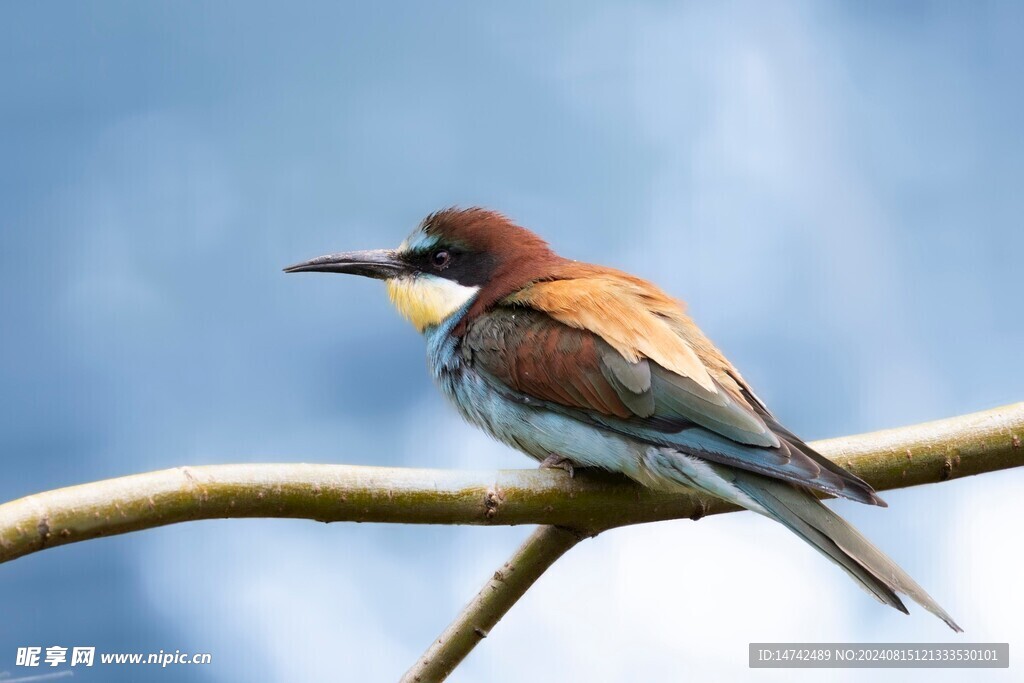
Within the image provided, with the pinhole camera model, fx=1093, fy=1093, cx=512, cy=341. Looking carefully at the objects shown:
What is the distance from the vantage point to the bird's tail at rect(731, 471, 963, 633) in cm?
217

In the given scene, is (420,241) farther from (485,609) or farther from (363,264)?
(485,609)

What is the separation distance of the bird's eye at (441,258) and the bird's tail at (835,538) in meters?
1.24

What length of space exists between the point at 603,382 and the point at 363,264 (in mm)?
1098

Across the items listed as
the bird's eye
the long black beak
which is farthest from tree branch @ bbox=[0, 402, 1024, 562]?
the long black beak

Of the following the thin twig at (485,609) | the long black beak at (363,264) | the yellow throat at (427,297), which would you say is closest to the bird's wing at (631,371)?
the yellow throat at (427,297)

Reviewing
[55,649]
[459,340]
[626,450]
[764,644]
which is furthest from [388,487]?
[55,649]

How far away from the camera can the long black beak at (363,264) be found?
136 inches

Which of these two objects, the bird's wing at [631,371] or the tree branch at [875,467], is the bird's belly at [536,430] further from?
the tree branch at [875,467]

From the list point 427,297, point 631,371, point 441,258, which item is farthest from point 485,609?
point 441,258

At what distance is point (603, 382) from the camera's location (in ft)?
8.96

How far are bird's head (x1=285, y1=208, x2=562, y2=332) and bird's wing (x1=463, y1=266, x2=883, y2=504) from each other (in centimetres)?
21

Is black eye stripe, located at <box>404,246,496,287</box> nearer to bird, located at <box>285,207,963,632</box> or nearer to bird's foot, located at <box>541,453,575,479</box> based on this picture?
bird, located at <box>285,207,963,632</box>

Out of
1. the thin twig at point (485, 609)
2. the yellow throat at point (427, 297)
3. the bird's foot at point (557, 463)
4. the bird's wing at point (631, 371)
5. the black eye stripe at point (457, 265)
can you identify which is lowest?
the thin twig at point (485, 609)

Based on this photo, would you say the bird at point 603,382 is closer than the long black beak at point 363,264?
Yes
